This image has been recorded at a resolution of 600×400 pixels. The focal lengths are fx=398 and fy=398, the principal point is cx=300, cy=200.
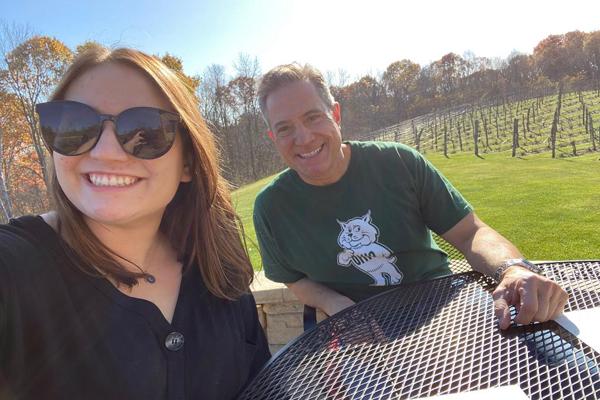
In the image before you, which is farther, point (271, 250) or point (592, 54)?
point (592, 54)

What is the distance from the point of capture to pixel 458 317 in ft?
4.62

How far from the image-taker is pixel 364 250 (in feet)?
6.93

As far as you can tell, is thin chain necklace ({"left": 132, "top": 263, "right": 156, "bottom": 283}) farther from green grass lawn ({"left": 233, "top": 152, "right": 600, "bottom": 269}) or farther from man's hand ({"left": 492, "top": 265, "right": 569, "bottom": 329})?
man's hand ({"left": 492, "top": 265, "right": 569, "bottom": 329})

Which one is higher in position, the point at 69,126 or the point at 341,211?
the point at 69,126

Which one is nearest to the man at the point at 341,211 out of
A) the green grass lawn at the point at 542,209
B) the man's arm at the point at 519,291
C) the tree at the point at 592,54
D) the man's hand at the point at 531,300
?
the man's arm at the point at 519,291

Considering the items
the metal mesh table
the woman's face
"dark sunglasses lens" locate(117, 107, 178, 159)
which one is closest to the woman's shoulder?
the woman's face

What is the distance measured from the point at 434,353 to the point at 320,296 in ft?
3.18

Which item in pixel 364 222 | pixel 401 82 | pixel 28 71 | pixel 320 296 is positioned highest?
pixel 401 82

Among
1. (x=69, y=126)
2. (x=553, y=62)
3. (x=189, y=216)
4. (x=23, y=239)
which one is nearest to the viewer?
(x=23, y=239)

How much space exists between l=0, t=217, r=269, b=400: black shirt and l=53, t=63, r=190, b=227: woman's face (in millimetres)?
157

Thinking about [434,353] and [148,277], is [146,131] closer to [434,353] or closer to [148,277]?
[148,277]

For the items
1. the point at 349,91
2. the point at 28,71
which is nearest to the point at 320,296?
the point at 28,71

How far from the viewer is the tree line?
1597 cm

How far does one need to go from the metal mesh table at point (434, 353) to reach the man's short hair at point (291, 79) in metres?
1.28
